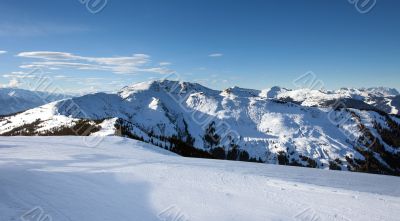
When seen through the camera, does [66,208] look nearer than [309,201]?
Yes

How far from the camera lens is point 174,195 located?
12.5m

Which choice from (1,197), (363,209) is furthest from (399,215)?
(1,197)

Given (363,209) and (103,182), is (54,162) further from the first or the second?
(363,209)

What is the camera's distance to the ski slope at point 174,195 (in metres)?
10.2

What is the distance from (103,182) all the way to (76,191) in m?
1.90

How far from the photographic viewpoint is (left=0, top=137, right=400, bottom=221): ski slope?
10.2 m

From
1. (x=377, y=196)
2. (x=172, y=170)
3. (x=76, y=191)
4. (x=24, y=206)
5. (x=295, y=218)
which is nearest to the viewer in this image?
(x=24, y=206)

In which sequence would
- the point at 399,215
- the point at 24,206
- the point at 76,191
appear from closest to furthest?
the point at 24,206 → the point at 399,215 → the point at 76,191

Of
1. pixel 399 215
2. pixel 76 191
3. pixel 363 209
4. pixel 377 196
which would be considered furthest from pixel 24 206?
pixel 377 196

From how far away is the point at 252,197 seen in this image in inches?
504

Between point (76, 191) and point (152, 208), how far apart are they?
11.4 ft

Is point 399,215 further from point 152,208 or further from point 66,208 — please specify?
point 66,208

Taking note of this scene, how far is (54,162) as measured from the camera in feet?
60.8

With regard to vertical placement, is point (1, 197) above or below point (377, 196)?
below
